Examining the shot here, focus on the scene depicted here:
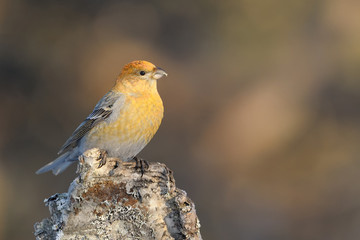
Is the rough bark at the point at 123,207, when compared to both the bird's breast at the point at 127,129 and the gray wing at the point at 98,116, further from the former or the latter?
the gray wing at the point at 98,116

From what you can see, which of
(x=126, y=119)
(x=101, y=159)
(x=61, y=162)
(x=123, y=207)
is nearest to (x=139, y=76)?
(x=126, y=119)

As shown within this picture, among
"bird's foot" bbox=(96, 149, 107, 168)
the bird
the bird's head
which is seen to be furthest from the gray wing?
"bird's foot" bbox=(96, 149, 107, 168)

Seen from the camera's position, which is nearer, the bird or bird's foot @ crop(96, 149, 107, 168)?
bird's foot @ crop(96, 149, 107, 168)

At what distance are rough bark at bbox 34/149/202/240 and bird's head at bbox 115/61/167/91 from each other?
1.69 meters

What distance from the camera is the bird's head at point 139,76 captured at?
485 centimetres

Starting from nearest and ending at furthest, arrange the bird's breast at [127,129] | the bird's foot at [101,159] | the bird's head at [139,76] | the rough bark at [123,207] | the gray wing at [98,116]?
the rough bark at [123,207] → the bird's foot at [101,159] → the bird's breast at [127,129] → the gray wing at [98,116] → the bird's head at [139,76]

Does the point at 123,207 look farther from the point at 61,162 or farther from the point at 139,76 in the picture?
the point at 61,162

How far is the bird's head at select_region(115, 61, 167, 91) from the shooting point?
4848 mm

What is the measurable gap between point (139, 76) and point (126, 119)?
0.46m

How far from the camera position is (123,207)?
317 centimetres

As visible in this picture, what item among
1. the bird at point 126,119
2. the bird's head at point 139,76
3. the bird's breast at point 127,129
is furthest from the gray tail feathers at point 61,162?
the bird's head at point 139,76

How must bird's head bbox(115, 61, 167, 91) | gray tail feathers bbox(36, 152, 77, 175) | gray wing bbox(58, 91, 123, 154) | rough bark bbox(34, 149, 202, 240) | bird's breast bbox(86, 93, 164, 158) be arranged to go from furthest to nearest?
gray tail feathers bbox(36, 152, 77, 175) → bird's head bbox(115, 61, 167, 91) → gray wing bbox(58, 91, 123, 154) → bird's breast bbox(86, 93, 164, 158) → rough bark bbox(34, 149, 202, 240)

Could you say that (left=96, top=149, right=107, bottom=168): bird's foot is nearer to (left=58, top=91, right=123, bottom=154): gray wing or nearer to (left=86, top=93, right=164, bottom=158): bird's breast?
(left=86, top=93, right=164, bottom=158): bird's breast

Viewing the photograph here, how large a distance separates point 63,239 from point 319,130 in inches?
283
